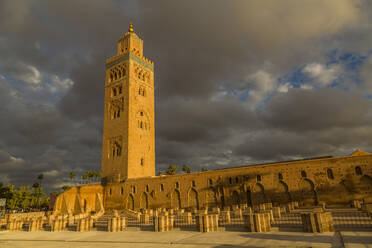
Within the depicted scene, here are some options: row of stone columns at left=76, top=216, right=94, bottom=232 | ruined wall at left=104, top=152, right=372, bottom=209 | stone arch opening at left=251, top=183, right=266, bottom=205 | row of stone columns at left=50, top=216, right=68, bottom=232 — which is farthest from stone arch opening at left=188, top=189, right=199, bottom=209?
row of stone columns at left=50, top=216, right=68, bottom=232

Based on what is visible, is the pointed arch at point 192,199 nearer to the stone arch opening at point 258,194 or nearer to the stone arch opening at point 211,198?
the stone arch opening at point 211,198

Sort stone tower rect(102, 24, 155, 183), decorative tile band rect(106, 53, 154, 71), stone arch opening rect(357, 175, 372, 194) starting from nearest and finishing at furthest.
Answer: stone arch opening rect(357, 175, 372, 194), stone tower rect(102, 24, 155, 183), decorative tile band rect(106, 53, 154, 71)

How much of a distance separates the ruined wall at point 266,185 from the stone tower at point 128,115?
204 inches

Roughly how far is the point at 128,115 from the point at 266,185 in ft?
73.4

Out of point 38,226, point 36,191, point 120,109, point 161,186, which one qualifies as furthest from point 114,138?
point 36,191

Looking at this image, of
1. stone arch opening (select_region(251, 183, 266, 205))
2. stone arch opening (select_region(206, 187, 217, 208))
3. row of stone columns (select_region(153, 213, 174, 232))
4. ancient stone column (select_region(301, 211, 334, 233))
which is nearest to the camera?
ancient stone column (select_region(301, 211, 334, 233))

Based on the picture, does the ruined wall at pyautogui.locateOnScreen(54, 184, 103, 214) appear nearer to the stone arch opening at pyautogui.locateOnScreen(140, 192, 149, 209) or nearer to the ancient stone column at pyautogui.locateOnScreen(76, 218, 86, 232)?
the stone arch opening at pyautogui.locateOnScreen(140, 192, 149, 209)

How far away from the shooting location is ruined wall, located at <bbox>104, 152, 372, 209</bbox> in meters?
19.3

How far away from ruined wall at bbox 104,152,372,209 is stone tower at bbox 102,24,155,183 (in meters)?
5.18

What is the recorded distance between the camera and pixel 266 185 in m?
22.4

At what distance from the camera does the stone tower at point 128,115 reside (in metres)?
34.9

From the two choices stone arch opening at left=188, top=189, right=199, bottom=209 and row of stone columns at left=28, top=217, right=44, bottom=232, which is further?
stone arch opening at left=188, top=189, right=199, bottom=209

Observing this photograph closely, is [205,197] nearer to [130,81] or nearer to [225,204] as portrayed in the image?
[225,204]

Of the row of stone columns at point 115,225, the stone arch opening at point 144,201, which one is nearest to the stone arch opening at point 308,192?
the row of stone columns at point 115,225
